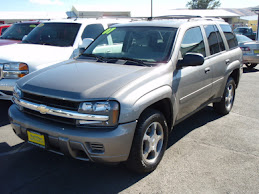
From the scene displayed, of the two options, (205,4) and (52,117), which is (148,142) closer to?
(52,117)

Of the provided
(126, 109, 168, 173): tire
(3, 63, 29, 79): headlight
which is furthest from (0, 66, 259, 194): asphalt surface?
(3, 63, 29, 79): headlight

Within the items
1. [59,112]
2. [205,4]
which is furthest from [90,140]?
[205,4]

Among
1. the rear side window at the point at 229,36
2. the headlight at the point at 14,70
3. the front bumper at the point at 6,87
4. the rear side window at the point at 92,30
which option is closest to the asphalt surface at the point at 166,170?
the front bumper at the point at 6,87

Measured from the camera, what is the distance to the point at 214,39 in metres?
4.80

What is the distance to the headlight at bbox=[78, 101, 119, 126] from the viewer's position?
2.73 m

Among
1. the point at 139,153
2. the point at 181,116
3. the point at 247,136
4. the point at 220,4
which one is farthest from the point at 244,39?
the point at 220,4

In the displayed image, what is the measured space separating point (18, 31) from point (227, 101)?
6534mm

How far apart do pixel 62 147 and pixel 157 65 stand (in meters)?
1.54

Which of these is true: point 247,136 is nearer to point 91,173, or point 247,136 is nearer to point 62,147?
point 91,173

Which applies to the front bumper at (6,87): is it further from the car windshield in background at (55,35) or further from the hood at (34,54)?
the car windshield in background at (55,35)

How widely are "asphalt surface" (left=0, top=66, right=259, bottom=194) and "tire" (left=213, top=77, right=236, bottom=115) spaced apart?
777 millimetres

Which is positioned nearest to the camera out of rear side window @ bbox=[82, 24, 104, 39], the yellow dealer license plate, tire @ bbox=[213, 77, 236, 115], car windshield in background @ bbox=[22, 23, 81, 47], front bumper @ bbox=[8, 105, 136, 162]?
front bumper @ bbox=[8, 105, 136, 162]

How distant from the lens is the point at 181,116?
390 cm

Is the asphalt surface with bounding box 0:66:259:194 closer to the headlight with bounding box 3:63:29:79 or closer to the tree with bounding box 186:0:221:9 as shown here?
the headlight with bounding box 3:63:29:79
